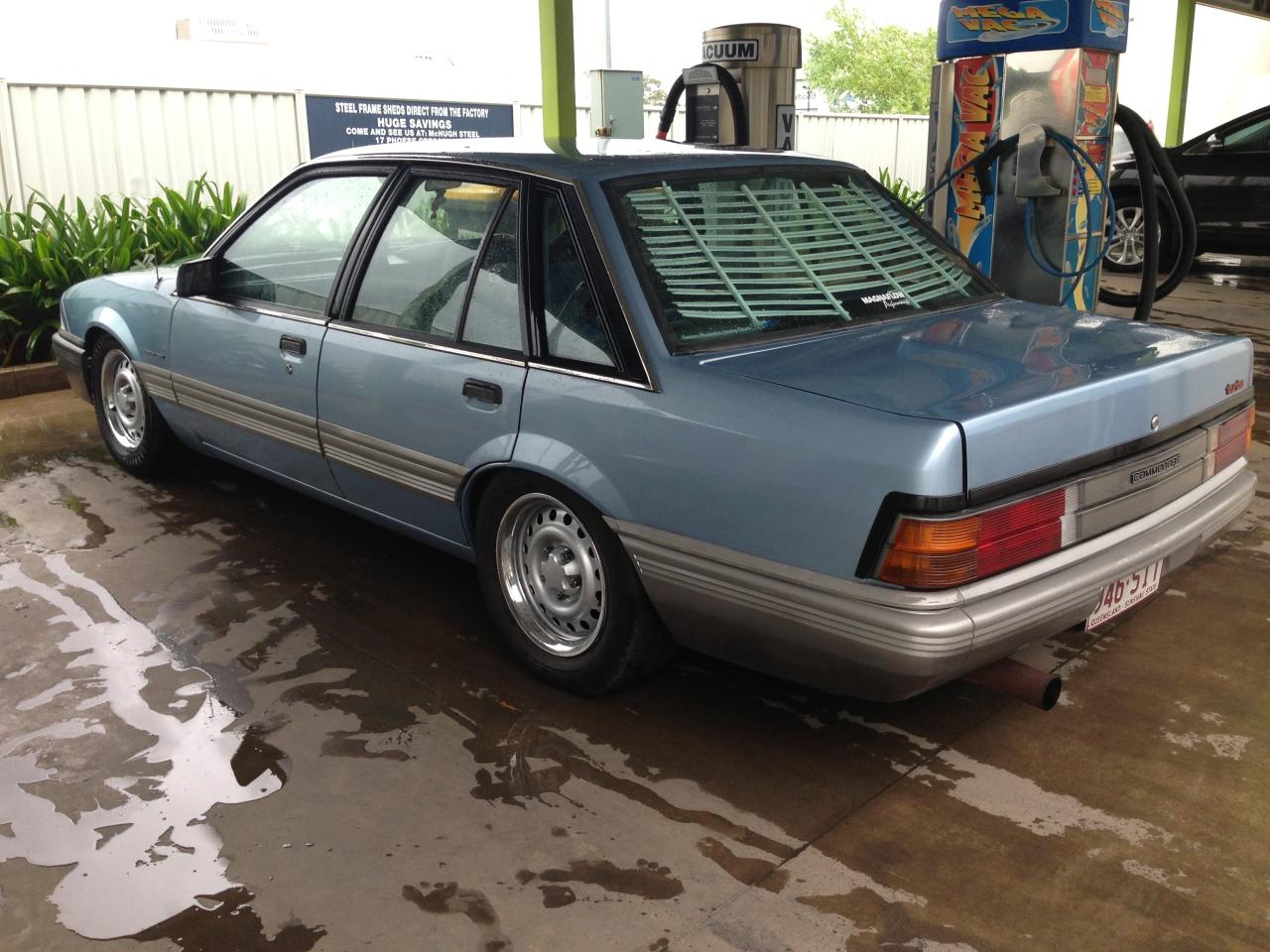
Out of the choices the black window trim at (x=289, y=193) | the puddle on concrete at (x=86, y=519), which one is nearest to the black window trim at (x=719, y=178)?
the black window trim at (x=289, y=193)

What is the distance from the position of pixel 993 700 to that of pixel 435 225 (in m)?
2.16

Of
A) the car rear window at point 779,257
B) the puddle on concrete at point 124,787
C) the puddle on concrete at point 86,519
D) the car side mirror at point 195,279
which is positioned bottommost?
the puddle on concrete at point 124,787

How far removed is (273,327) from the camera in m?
4.11

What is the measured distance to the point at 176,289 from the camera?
4465 mm

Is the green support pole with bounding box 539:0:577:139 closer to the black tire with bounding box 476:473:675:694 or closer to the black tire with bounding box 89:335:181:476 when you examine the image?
the black tire with bounding box 89:335:181:476

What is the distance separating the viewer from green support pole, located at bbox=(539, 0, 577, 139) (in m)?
8.54

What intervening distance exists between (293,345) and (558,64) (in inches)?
210

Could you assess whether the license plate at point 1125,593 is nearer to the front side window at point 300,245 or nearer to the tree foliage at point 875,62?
the front side window at point 300,245

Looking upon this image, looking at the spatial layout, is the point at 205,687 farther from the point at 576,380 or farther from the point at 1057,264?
the point at 1057,264

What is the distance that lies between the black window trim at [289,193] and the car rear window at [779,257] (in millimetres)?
1028

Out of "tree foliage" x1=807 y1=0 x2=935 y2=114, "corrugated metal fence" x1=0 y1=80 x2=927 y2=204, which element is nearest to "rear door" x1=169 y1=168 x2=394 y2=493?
"corrugated metal fence" x1=0 y1=80 x2=927 y2=204

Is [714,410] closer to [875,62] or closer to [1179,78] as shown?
[1179,78]

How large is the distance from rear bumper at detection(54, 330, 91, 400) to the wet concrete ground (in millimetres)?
1541

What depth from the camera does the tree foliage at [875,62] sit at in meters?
77.2
